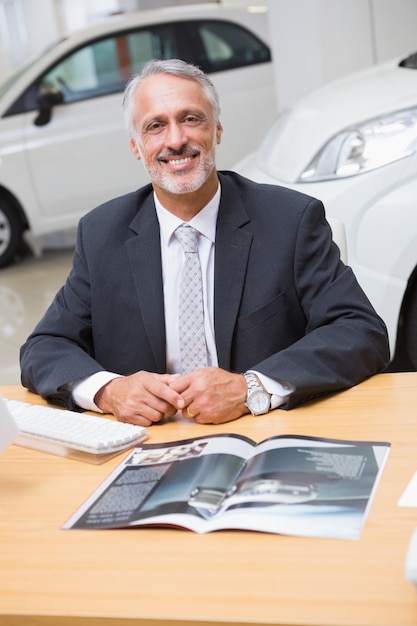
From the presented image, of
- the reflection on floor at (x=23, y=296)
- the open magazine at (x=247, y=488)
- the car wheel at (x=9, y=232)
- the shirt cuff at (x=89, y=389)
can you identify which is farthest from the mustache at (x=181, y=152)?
the car wheel at (x=9, y=232)

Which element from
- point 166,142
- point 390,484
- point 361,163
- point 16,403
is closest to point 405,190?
point 361,163

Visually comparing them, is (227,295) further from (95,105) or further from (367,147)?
(95,105)

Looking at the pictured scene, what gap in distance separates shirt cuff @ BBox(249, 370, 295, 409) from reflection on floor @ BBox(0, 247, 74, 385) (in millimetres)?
2682

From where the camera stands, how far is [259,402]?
73.5 inches

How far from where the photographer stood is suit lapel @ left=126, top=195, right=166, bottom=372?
222 centimetres

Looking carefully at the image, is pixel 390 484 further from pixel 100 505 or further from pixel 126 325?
pixel 126 325

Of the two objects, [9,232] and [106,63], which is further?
[9,232]

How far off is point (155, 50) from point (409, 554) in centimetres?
603

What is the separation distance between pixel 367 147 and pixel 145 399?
1851mm

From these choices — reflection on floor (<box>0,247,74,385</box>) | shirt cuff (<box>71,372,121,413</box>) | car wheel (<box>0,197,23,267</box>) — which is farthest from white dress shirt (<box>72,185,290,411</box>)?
car wheel (<box>0,197,23,267</box>)

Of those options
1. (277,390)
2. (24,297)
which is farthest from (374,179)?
(24,297)

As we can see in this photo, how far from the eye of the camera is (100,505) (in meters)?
1.53

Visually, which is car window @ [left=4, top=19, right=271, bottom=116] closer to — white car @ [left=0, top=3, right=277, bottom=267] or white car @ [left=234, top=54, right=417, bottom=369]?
white car @ [left=0, top=3, right=277, bottom=267]

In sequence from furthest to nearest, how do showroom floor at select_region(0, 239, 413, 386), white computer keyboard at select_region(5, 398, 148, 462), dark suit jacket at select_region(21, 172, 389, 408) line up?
showroom floor at select_region(0, 239, 413, 386) → dark suit jacket at select_region(21, 172, 389, 408) → white computer keyboard at select_region(5, 398, 148, 462)
